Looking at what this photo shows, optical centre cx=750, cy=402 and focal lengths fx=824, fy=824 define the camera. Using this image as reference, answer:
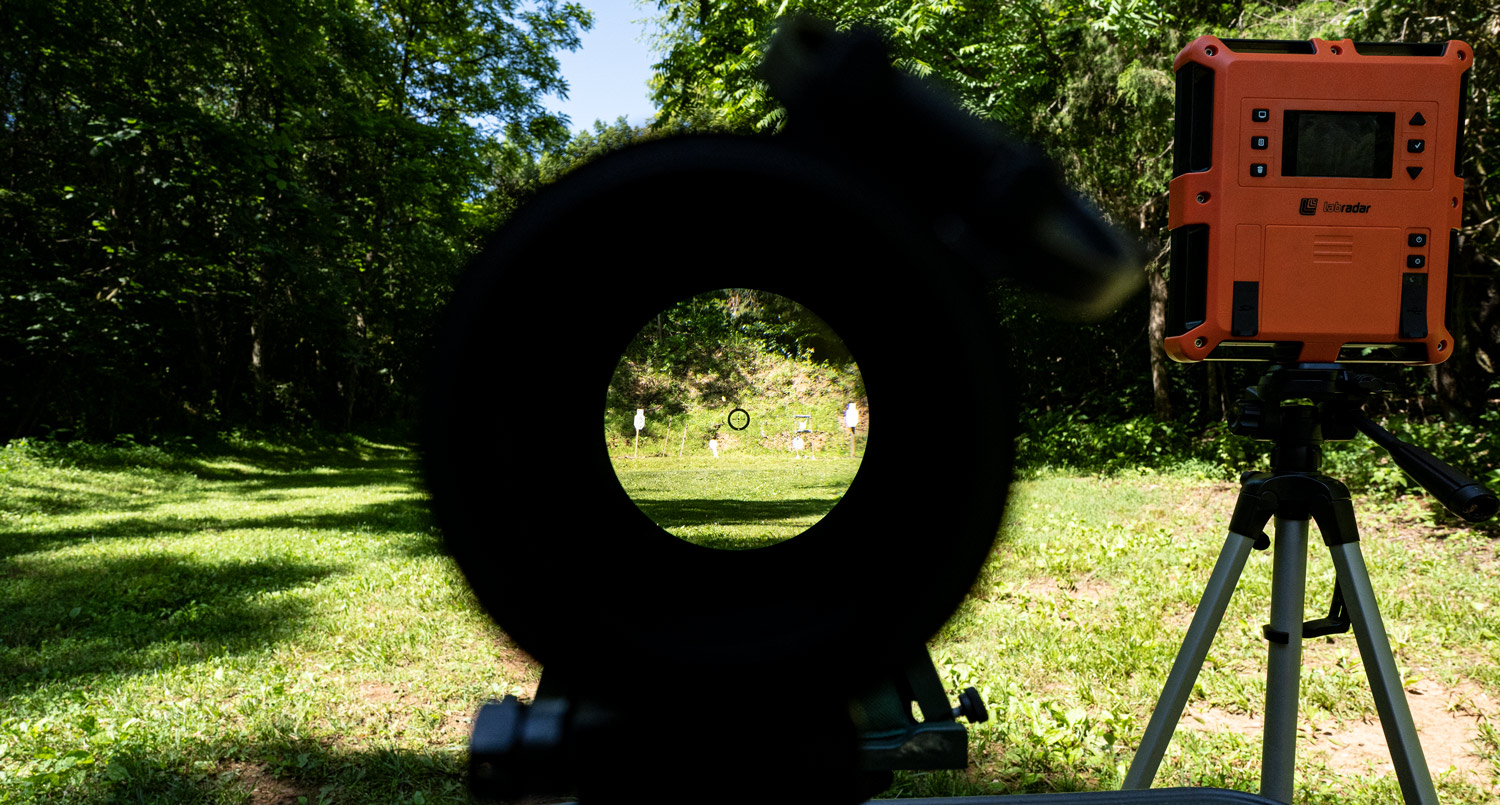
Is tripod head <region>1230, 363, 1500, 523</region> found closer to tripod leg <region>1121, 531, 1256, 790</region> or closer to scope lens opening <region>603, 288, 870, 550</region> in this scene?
tripod leg <region>1121, 531, 1256, 790</region>

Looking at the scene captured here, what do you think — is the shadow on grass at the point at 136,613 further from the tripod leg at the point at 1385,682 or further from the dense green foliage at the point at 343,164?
the tripod leg at the point at 1385,682

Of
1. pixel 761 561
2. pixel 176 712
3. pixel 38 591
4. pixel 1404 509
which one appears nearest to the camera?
pixel 761 561

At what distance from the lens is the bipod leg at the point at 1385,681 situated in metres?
1.50

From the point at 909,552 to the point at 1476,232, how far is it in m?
8.59

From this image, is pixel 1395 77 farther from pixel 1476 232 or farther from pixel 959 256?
pixel 1476 232

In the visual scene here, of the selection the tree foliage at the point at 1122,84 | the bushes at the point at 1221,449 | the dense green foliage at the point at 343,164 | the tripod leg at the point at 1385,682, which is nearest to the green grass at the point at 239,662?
the tripod leg at the point at 1385,682

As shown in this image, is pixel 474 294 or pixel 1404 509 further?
pixel 1404 509

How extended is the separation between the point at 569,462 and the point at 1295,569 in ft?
4.97

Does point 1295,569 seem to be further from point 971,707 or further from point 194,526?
point 194,526

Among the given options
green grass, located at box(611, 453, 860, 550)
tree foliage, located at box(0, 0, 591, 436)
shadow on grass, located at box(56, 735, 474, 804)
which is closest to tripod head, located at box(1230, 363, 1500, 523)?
green grass, located at box(611, 453, 860, 550)

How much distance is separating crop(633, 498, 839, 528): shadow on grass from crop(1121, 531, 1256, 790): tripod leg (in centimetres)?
119

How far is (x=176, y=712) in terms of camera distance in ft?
10.2

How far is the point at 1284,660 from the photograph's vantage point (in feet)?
5.16

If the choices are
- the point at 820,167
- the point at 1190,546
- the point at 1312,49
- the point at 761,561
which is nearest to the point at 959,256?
the point at 820,167
